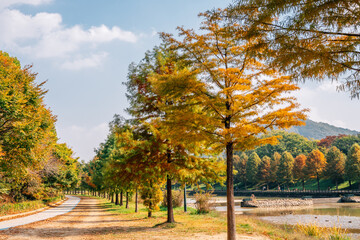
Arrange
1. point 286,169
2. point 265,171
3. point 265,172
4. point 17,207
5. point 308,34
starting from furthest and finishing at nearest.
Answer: point 265,172 → point 265,171 → point 286,169 → point 17,207 → point 308,34

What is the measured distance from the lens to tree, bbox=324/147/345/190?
61.7 m

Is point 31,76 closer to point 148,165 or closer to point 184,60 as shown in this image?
point 148,165

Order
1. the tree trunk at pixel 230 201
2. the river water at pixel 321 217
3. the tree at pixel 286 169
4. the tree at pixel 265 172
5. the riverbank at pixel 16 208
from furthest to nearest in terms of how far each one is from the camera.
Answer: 1. the tree at pixel 265 172
2. the tree at pixel 286 169
3. the riverbank at pixel 16 208
4. the river water at pixel 321 217
5. the tree trunk at pixel 230 201

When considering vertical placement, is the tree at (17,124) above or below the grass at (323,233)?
above

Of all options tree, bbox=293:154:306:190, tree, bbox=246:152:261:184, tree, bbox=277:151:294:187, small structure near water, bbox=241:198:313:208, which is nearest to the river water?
small structure near water, bbox=241:198:313:208

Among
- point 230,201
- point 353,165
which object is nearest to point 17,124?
point 230,201

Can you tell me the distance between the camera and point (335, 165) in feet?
204

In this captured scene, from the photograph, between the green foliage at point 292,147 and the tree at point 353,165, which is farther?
the green foliage at point 292,147

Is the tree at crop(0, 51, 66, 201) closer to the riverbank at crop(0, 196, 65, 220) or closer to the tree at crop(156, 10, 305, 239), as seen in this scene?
the riverbank at crop(0, 196, 65, 220)

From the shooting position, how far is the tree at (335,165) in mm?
61656

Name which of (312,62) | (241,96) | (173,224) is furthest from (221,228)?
(312,62)

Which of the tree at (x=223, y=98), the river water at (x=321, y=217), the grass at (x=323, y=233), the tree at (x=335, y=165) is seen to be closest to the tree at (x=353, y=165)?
the tree at (x=335, y=165)

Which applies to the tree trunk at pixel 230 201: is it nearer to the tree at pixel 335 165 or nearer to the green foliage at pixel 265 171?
Result: the tree at pixel 335 165

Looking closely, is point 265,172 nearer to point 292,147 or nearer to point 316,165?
point 316,165
